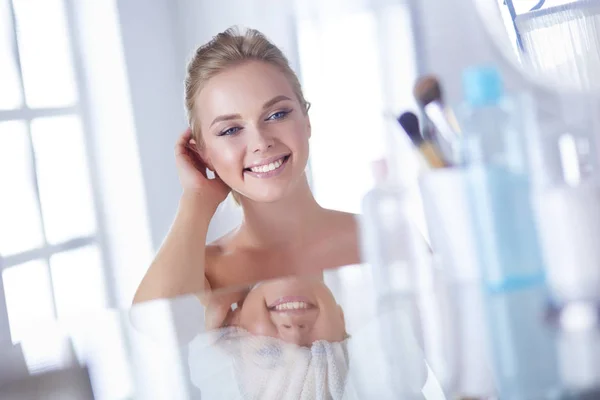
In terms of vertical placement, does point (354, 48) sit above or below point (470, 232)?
above

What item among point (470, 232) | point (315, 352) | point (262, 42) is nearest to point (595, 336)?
point (470, 232)

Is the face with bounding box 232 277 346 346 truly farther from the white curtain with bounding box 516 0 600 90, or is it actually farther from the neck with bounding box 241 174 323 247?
the white curtain with bounding box 516 0 600 90

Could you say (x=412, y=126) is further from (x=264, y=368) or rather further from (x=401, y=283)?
(x=264, y=368)

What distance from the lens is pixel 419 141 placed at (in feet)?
3.01

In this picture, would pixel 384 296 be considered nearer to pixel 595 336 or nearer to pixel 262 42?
pixel 595 336

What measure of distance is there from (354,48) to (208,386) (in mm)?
462

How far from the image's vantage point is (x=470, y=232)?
89 cm

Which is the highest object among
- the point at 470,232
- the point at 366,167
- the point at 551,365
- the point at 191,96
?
the point at 191,96

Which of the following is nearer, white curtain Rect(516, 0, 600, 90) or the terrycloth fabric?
the terrycloth fabric

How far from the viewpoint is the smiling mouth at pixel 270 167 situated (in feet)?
2.93

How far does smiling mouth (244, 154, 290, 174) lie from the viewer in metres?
0.89

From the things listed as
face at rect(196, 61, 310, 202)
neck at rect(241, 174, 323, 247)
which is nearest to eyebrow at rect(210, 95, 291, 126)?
face at rect(196, 61, 310, 202)

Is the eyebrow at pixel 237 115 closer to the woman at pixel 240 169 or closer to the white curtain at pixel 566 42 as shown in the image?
the woman at pixel 240 169

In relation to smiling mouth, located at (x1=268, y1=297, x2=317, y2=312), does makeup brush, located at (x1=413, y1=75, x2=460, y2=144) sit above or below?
above
